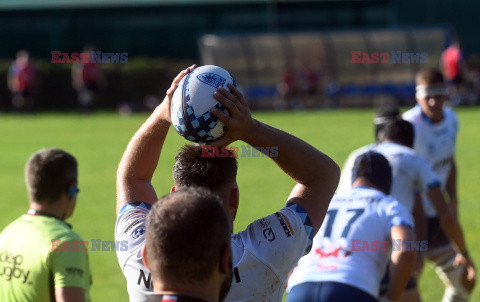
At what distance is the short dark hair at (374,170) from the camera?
668 centimetres

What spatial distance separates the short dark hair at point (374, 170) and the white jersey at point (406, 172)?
102 cm

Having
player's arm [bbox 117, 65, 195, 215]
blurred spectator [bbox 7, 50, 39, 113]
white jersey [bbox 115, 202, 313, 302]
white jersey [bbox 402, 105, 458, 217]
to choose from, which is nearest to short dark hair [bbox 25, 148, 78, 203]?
player's arm [bbox 117, 65, 195, 215]

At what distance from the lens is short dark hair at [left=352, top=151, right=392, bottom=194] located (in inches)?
263

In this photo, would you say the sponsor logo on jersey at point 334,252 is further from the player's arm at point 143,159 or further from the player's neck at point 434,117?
the player's neck at point 434,117

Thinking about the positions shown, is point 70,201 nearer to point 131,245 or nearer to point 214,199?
point 131,245

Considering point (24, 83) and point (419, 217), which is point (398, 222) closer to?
point (419, 217)

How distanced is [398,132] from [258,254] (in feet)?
15.1

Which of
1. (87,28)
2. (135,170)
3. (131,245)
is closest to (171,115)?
(135,170)

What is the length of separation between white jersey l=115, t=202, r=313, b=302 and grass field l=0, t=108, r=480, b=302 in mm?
5277

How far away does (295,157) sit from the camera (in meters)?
3.81

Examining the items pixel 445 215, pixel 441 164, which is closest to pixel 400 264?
pixel 445 215

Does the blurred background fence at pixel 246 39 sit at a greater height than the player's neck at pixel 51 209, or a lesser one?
greater

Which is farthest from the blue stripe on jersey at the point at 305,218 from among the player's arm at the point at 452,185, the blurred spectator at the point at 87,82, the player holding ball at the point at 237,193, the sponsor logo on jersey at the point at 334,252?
the blurred spectator at the point at 87,82

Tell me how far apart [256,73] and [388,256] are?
105 ft
